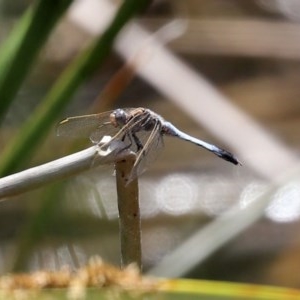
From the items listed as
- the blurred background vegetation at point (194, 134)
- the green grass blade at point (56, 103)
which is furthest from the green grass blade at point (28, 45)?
the blurred background vegetation at point (194, 134)

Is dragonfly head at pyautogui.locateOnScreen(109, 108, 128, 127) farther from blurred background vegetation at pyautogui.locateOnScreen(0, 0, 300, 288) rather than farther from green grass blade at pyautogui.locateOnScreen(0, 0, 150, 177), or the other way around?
blurred background vegetation at pyautogui.locateOnScreen(0, 0, 300, 288)

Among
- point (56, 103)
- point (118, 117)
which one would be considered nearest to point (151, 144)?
point (118, 117)

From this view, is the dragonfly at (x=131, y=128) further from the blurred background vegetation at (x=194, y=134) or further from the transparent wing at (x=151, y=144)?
the blurred background vegetation at (x=194, y=134)

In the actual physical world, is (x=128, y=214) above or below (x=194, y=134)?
above

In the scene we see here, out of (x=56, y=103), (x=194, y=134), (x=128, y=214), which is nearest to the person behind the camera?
(x=128, y=214)

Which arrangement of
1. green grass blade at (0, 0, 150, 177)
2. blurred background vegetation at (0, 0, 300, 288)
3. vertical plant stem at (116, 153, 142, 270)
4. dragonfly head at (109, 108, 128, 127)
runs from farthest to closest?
blurred background vegetation at (0, 0, 300, 288) < green grass blade at (0, 0, 150, 177) < dragonfly head at (109, 108, 128, 127) < vertical plant stem at (116, 153, 142, 270)

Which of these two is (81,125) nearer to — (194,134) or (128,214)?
(128,214)

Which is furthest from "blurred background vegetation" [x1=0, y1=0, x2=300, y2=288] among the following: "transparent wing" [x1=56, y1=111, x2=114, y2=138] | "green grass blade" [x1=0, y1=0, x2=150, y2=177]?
"transparent wing" [x1=56, y1=111, x2=114, y2=138]
